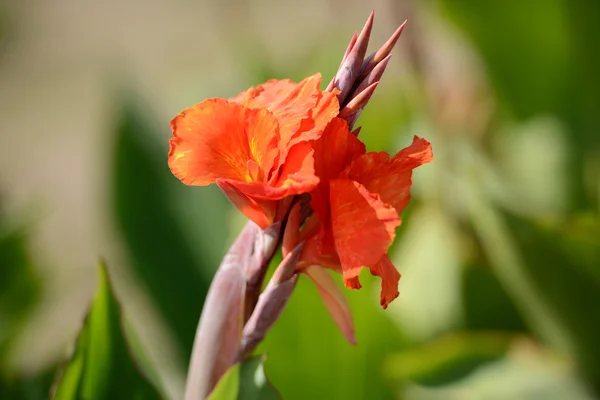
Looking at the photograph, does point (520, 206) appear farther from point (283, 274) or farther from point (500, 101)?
point (283, 274)

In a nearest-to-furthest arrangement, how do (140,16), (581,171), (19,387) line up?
(19,387) → (581,171) → (140,16)

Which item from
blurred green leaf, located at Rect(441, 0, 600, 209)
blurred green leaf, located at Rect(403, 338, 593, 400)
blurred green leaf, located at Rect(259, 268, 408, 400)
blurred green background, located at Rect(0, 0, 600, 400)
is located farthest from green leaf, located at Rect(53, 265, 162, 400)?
blurred green leaf, located at Rect(441, 0, 600, 209)

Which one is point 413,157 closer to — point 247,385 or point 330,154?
point 330,154

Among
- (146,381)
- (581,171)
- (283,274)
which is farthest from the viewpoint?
(581,171)

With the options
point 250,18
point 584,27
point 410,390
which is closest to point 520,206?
point 410,390

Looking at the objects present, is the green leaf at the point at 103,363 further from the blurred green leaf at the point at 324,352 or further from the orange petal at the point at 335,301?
the blurred green leaf at the point at 324,352

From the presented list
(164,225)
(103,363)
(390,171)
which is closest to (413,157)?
(390,171)

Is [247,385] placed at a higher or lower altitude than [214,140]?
lower
